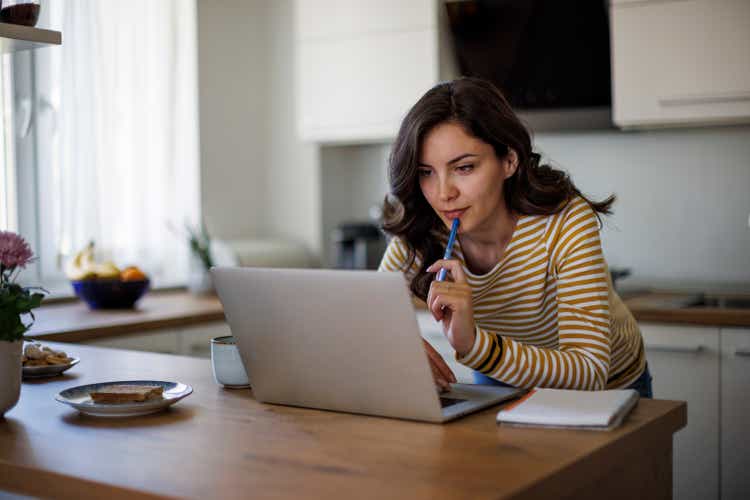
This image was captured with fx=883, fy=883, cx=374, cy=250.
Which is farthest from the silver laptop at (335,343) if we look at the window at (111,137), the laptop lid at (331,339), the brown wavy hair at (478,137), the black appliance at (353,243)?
the black appliance at (353,243)

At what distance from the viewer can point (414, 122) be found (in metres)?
1.56

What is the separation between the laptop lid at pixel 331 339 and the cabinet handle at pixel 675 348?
1623 millimetres

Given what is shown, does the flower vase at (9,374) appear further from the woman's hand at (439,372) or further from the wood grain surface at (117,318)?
the wood grain surface at (117,318)

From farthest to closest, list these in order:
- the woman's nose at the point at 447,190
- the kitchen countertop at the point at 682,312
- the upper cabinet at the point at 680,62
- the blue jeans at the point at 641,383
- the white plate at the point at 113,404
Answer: the upper cabinet at the point at 680,62 < the kitchen countertop at the point at 682,312 < the blue jeans at the point at 641,383 < the woman's nose at the point at 447,190 < the white plate at the point at 113,404

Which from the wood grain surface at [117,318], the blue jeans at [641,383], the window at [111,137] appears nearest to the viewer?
the blue jeans at [641,383]

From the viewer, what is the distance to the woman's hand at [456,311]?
4.36 feet

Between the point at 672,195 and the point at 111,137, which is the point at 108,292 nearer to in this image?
the point at 111,137

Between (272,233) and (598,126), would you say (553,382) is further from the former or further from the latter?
(272,233)

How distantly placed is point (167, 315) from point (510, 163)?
1.46 m

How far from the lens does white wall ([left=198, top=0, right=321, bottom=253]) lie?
357cm

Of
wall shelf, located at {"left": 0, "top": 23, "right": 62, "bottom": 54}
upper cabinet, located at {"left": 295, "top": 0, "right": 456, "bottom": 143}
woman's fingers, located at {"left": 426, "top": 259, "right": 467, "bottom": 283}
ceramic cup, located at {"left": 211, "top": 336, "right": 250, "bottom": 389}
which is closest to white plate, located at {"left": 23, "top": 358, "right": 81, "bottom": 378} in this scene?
ceramic cup, located at {"left": 211, "top": 336, "right": 250, "bottom": 389}

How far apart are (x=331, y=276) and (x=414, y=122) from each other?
50cm

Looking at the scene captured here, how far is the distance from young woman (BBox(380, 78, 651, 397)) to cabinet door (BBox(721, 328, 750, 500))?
0.88m

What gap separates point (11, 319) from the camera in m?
1.27
